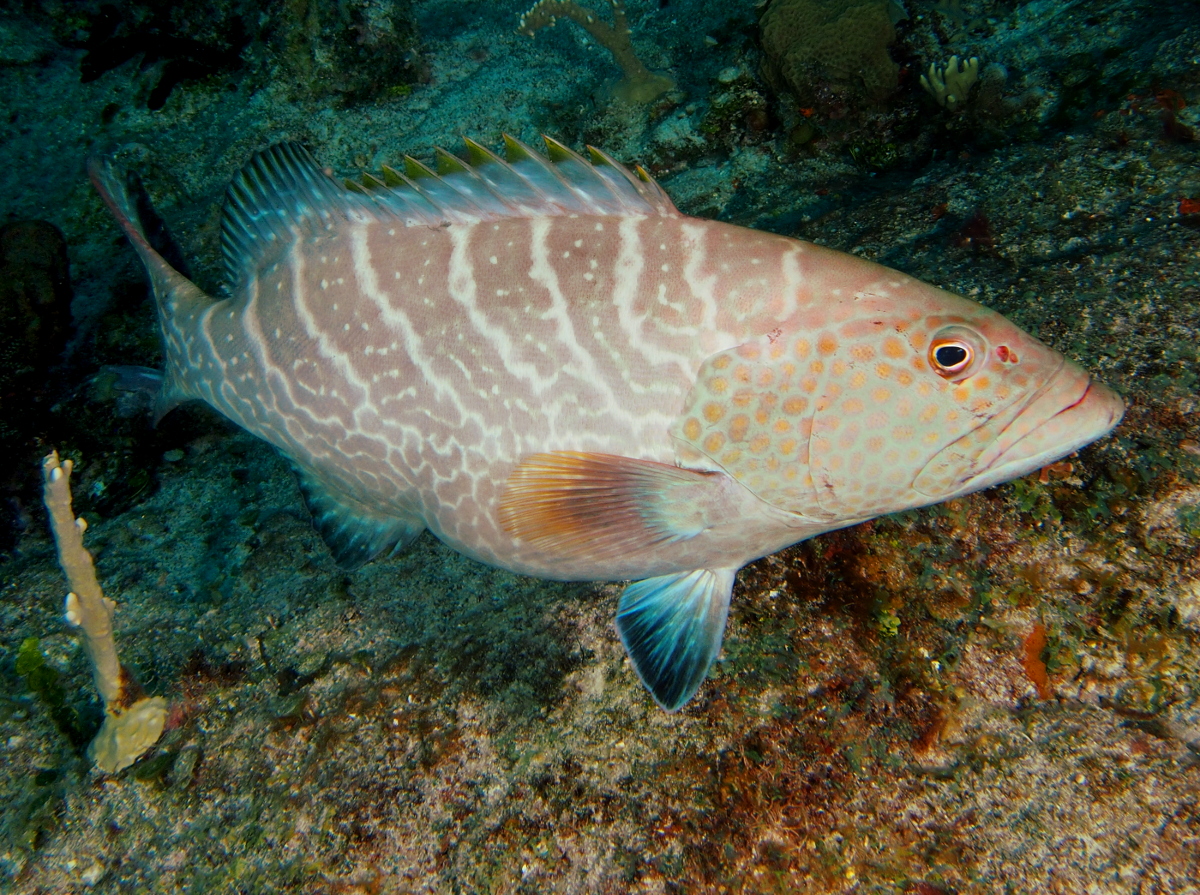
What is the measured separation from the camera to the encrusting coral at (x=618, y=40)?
590cm

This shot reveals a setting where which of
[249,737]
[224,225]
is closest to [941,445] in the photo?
[249,737]

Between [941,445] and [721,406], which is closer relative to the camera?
[941,445]

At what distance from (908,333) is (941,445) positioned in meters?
0.39

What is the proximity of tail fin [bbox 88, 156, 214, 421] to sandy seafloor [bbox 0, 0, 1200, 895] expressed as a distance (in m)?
1.25

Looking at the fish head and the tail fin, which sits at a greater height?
the tail fin

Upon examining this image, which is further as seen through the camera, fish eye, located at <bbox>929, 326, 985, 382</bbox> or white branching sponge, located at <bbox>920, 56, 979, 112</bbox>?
white branching sponge, located at <bbox>920, 56, 979, 112</bbox>

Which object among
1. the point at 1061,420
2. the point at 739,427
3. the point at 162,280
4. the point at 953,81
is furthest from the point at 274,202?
the point at 953,81

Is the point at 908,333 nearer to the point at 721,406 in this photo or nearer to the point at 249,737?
the point at 721,406

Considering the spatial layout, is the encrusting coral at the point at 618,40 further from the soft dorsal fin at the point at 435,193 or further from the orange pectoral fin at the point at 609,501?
the orange pectoral fin at the point at 609,501

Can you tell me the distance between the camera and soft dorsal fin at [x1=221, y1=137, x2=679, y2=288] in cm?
230

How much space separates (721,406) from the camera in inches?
84.5

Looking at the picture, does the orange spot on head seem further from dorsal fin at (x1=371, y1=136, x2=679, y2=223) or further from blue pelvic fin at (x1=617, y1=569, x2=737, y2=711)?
dorsal fin at (x1=371, y1=136, x2=679, y2=223)

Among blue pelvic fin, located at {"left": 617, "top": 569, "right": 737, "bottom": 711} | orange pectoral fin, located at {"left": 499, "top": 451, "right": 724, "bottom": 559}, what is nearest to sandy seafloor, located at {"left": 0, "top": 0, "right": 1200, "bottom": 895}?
blue pelvic fin, located at {"left": 617, "top": 569, "right": 737, "bottom": 711}

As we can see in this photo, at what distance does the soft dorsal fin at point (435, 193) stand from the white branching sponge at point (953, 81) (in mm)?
3988
